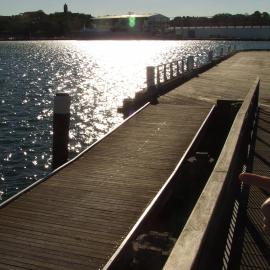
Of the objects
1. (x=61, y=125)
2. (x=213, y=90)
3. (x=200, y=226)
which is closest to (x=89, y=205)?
(x=200, y=226)

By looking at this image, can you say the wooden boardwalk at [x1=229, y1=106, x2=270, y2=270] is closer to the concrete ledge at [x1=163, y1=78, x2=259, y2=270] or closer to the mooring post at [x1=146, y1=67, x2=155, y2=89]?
the concrete ledge at [x1=163, y1=78, x2=259, y2=270]

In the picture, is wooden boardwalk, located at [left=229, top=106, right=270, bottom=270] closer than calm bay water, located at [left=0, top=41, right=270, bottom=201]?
Yes

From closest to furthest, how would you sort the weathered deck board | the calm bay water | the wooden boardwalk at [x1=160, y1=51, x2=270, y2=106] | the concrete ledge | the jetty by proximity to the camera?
the concrete ledge, the jetty, the weathered deck board, the calm bay water, the wooden boardwalk at [x1=160, y1=51, x2=270, y2=106]

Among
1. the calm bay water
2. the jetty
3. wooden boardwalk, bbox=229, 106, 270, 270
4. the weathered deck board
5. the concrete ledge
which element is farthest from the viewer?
the calm bay water

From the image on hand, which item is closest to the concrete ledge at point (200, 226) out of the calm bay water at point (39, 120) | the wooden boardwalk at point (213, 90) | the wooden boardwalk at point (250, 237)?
the wooden boardwalk at point (250, 237)

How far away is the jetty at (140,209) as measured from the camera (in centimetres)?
527

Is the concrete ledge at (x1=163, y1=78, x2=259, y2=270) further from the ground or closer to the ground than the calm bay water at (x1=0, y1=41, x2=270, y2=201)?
further from the ground

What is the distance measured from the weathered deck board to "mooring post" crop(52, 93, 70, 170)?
121 cm

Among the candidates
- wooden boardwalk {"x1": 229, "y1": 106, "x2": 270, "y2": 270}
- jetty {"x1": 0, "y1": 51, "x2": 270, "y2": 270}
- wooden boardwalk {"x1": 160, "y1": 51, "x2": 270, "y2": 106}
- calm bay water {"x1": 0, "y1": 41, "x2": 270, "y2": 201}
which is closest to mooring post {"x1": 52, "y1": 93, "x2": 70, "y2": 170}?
jetty {"x1": 0, "y1": 51, "x2": 270, "y2": 270}

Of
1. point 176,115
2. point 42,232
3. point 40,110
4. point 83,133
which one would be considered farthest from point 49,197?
point 40,110

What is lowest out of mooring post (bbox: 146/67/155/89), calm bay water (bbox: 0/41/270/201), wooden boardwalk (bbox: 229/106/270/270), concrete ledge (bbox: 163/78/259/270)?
calm bay water (bbox: 0/41/270/201)

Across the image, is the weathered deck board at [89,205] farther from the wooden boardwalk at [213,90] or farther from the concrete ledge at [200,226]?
the wooden boardwalk at [213,90]

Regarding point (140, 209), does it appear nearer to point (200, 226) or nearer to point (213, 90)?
point (200, 226)

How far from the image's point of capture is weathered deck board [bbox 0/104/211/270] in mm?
6305
